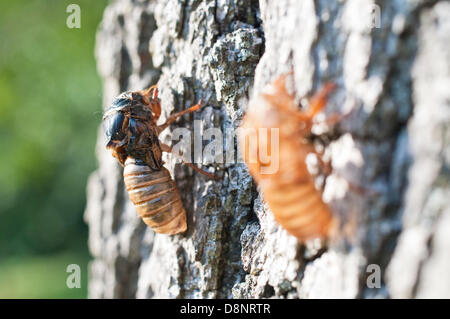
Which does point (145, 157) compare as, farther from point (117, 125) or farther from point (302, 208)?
point (302, 208)

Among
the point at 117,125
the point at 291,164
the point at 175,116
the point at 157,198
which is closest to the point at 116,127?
the point at 117,125

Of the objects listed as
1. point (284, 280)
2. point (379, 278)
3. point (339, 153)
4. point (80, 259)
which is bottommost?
point (80, 259)

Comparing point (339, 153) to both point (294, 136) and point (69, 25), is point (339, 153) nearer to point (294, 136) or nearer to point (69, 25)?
point (294, 136)

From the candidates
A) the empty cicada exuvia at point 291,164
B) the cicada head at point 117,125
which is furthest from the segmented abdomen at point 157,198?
the empty cicada exuvia at point 291,164

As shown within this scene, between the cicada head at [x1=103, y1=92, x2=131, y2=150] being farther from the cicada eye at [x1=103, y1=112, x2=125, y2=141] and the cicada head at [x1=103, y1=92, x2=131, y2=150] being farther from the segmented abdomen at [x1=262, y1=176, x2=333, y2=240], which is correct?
the segmented abdomen at [x1=262, y1=176, x2=333, y2=240]

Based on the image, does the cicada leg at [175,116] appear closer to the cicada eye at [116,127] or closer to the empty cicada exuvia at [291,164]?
the cicada eye at [116,127]

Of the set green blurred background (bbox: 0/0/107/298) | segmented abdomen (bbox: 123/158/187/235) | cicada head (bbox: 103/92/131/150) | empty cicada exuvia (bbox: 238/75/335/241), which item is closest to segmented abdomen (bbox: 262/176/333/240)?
empty cicada exuvia (bbox: 238/75/335/241)
